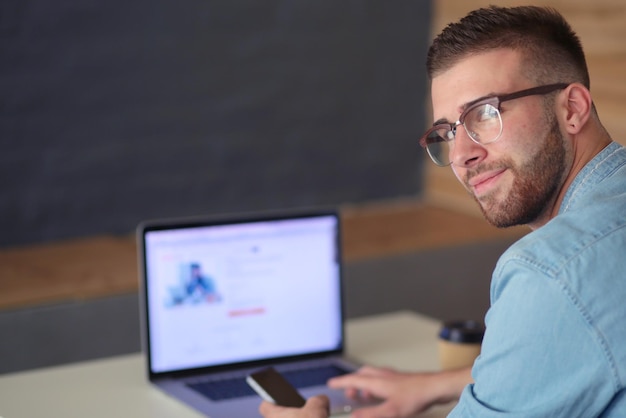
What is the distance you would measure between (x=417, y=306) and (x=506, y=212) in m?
1.89

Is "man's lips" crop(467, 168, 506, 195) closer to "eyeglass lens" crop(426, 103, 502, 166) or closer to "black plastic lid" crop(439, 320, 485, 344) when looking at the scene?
"eyeglass lens" crop(426, 103, 502, 166)

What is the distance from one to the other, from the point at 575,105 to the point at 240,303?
821 mm

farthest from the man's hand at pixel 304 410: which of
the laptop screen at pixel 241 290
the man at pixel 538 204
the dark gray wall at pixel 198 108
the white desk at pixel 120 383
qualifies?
the dark gray wall at pixel 198 108

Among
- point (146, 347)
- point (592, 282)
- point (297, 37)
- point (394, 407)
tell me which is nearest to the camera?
point (592, 282)

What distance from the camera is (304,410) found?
1601 mm

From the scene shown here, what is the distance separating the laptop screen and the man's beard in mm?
664

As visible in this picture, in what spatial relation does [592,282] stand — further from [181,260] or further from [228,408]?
[181,260]

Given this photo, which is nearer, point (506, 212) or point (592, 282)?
point (592, 282)

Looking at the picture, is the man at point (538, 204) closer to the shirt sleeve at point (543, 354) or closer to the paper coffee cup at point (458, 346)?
the shirt sleeve at point (543, 354)

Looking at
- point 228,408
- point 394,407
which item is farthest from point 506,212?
point 228,408

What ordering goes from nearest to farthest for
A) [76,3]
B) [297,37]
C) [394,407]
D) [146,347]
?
[394,407], [146,347], [76,3], [297,37]

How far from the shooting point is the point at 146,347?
190 cm

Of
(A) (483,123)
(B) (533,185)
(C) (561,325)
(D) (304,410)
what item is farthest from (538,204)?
(D) (304,410)

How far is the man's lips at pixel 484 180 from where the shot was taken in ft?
4.52
